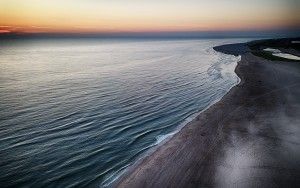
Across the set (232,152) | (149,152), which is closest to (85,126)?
(149,152)

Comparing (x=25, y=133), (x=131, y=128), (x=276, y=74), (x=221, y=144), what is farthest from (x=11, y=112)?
(x=276, y=74)

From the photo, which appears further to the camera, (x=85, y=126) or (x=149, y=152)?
(x=85, y=126)

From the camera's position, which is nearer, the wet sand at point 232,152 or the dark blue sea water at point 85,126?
the wet sand at point 232,152

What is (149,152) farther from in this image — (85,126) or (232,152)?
(85,126)

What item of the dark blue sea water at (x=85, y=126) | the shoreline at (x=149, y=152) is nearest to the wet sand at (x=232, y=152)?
the shoreline at (x=149, y=152)

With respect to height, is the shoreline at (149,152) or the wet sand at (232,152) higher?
the wet sand at (232,152)

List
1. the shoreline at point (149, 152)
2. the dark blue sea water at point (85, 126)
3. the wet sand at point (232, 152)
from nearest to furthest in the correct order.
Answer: the wet sand at point (232, 152) → the shoreline at point (149, 152) → the dark blue sea water at point (85, 126)

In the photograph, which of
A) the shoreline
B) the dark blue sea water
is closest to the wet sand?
the shoreline

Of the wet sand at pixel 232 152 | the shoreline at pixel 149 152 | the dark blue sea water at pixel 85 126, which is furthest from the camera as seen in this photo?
the dark blue sea water at pixel 85 126

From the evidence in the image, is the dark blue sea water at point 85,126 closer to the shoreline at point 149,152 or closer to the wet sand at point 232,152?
the shoreline at point 149,152
